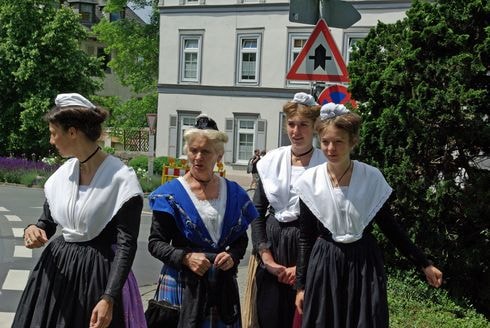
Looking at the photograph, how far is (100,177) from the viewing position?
344cm

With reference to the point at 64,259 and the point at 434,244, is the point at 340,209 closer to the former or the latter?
the point at 64,259

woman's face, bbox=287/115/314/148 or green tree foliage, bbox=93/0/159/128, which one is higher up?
green tree foliage, bbox=93/0/159/128

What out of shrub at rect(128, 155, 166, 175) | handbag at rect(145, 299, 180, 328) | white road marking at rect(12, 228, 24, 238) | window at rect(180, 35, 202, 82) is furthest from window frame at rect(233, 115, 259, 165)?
handbag at rect(145, 299, 180, 328)

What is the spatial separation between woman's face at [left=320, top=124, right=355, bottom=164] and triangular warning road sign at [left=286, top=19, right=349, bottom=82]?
349cm

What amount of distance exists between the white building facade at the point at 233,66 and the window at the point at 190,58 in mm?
48

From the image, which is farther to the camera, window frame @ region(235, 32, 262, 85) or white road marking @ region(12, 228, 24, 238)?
window frame @ region(235, 32, 262, 85)

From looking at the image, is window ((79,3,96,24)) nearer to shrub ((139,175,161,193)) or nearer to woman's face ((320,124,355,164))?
shrub ((139,175,161,193))

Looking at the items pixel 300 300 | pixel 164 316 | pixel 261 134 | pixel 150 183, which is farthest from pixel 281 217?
pixel 261 134

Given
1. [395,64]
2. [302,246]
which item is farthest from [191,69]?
[302,246]

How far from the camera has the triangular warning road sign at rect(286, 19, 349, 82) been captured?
730 centimetres

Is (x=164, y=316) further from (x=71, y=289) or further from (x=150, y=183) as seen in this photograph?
(x=150, y=183)

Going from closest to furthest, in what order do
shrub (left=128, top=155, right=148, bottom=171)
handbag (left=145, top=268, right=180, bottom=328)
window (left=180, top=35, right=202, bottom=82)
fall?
handbag (left=145, top=268, right=180, bottom=328)
shrub (left=128, top=155, right=148, bottom=171)
window (left=180, top=35, right=202, bottom=82)

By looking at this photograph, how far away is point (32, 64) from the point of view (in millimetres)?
28734

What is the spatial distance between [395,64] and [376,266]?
9.55 feet
